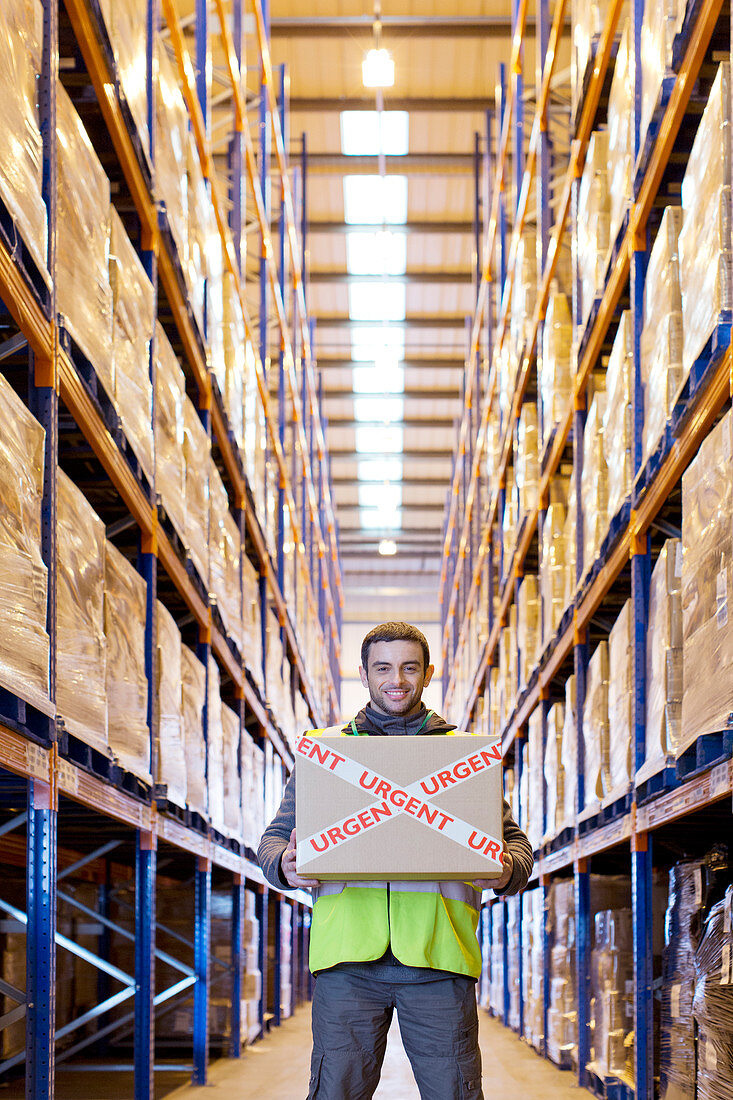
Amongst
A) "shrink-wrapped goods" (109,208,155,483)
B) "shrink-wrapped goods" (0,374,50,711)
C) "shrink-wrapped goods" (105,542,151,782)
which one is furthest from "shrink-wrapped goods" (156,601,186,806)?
"shrink-wrapped goods" (0,374,50,711)

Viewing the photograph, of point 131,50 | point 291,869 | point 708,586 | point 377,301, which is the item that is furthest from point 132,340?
point 377,301

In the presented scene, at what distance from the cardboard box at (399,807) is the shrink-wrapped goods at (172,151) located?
11.8 ft

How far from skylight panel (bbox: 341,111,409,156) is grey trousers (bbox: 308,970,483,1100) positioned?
1390 centimetres

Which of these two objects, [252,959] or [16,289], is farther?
[252,959]

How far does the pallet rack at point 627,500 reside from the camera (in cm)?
439

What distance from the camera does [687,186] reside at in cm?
438

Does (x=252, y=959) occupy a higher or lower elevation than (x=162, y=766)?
lower

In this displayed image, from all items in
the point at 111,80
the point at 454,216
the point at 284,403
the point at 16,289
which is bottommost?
the point at 16,289

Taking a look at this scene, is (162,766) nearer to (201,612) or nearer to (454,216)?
(201,612)

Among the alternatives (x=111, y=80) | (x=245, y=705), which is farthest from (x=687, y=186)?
(x=245, y=705)

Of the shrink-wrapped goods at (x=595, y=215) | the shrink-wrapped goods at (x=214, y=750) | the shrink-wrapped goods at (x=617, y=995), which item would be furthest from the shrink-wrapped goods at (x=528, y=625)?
the shrink-wrapped goods at (x=617, y=995)

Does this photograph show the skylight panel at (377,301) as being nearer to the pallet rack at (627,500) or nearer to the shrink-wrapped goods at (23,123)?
the pallet rack at (627,500)

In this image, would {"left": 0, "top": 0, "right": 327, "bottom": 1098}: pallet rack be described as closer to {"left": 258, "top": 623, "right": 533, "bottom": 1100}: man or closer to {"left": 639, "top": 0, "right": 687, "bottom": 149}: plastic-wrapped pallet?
{"left": 258, "top": 623, "right": 533, "bottom": 1100}: man

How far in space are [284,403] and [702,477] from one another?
8.93 meters
